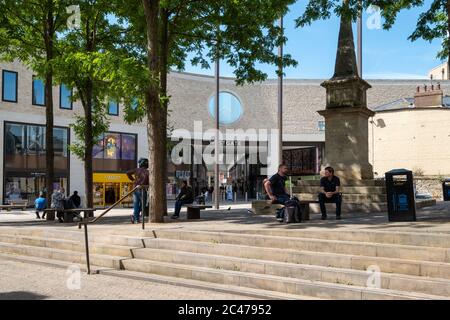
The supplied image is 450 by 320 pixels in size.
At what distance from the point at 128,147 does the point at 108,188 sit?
183 inches

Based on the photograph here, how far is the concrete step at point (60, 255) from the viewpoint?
32.4ft

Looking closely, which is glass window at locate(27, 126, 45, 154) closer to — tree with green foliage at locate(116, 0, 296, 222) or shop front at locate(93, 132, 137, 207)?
shop front at locate(93, 132, 137, 207)

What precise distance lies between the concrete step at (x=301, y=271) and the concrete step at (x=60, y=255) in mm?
495

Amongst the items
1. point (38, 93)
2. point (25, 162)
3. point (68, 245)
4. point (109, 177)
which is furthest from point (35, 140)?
point (68, 245)

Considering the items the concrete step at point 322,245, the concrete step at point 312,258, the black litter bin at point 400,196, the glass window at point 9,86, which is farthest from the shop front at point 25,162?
the black litter bin at point 400,196

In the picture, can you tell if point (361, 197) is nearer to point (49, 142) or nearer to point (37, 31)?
point (49, 142)

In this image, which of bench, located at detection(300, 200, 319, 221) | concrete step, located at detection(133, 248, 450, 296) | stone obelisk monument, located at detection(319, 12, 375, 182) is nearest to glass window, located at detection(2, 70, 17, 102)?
stone obelisk monument, located at detection(319, 12, 375, 182)

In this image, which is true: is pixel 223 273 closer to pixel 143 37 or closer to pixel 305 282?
pixel 305 282

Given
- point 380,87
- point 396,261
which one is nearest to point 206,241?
point 396,261

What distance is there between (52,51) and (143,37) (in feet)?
10.6

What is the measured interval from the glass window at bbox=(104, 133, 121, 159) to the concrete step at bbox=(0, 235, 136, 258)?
29.1m

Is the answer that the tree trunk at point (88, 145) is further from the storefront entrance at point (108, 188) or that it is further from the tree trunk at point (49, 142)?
the storefront entrance at point (108, 188)

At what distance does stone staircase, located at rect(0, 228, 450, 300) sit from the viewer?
688 cm

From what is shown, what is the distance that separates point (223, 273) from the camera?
320 inches
